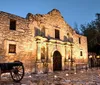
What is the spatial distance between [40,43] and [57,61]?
3737mm

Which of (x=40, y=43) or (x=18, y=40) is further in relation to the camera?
(x=40, y=43)

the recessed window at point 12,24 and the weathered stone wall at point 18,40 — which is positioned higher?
the recessed window at point 12,24

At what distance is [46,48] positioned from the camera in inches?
640

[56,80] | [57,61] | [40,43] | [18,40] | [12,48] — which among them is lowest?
[56,80]

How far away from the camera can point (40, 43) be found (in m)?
15.3

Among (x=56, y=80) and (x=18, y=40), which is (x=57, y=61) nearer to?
(x=18, y=40)

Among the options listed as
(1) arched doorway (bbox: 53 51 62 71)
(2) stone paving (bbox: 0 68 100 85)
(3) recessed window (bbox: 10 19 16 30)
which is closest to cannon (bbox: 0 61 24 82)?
(2) stone paving (bbox: 0 68 100 85)

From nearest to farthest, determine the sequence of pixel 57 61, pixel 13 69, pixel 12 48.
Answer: pixel 13 69, pixel 12 48, pixel 57 61

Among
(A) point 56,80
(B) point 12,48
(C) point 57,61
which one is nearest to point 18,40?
(B) point 12,48

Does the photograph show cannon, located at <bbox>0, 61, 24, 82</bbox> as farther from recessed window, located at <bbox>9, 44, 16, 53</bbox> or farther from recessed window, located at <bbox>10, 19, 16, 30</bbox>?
recessed window, located at <bbox>10, 19, 16, 30</bbox>

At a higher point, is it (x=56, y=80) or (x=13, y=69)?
(x=13, y=69)

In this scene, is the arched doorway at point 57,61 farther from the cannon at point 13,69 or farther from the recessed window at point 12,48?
the cannon at point 13,69

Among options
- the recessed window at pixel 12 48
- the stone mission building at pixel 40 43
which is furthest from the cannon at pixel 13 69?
the recessed window at pixel 12 48

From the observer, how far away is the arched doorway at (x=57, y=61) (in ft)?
57.1
